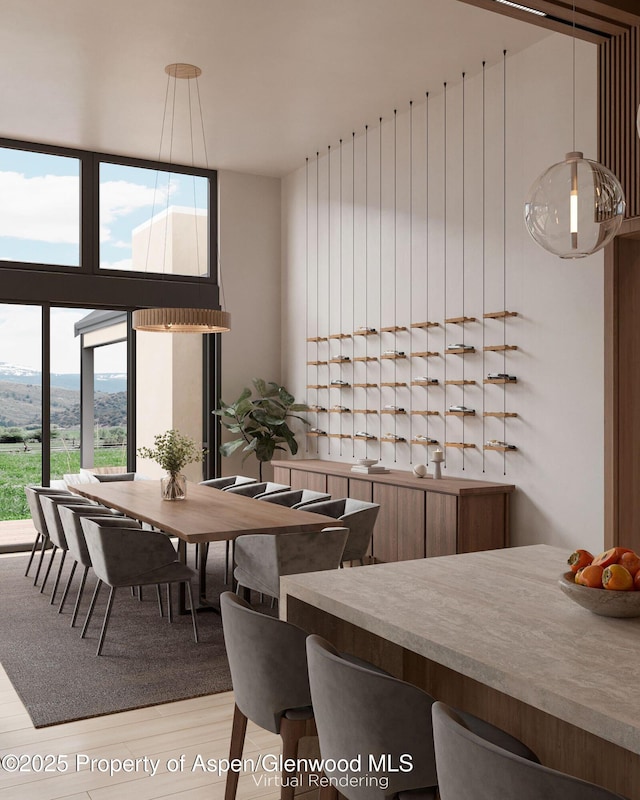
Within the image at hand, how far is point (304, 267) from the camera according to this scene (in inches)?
349

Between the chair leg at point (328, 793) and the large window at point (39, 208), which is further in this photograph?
the large window at point (39, 208)

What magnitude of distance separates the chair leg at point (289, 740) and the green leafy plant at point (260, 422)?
620 centimetres

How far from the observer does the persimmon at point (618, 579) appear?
2.12m

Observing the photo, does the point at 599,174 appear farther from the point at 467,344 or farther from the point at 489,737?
the point at 467,344

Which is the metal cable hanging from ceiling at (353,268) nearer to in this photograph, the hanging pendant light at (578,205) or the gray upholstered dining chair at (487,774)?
the hanging pendant light at (578,205)

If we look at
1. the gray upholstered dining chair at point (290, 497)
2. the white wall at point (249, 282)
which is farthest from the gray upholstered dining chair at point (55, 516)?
the white wall at point (249, 282)

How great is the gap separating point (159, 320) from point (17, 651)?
2.47m

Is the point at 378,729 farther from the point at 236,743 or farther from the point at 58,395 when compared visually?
the point at 58,395

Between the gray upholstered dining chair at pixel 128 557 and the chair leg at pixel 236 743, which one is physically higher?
the gray upholstered dining chair at pixel 128 557

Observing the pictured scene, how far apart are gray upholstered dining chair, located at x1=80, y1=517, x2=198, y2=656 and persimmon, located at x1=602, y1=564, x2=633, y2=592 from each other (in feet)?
9.77

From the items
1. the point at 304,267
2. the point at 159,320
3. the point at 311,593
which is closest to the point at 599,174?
the point at 311,593

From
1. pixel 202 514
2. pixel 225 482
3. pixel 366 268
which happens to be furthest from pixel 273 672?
pixel 366 268

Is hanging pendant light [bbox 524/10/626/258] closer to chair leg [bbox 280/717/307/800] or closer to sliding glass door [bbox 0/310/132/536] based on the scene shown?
chair leg [bbox 280/717/307/800]

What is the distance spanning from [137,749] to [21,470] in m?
5.24
